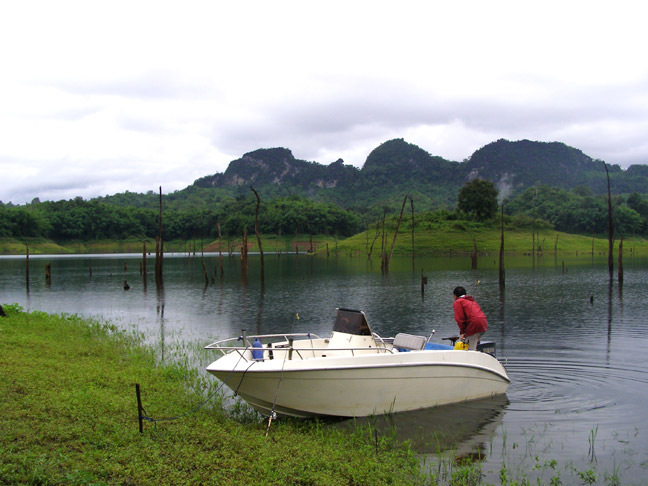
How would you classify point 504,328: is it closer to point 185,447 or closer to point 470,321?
point 470,321

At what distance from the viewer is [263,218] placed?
140 metres

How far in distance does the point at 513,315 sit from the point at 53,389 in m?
22.1

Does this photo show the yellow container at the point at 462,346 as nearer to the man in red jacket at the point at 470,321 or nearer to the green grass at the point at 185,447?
the man in red jacket at the point at 470,321

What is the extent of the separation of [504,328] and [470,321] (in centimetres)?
1138

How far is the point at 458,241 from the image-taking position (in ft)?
316

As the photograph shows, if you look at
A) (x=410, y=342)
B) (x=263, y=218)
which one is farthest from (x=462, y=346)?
(x=263, y=218)

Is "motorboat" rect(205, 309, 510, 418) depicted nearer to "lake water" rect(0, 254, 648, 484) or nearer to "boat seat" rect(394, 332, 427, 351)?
"boat seat" rect(394, 332, 427, 351)

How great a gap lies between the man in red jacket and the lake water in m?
1.49

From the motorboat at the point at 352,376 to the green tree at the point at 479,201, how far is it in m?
102

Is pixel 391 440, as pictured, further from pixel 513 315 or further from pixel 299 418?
pixel 513 315

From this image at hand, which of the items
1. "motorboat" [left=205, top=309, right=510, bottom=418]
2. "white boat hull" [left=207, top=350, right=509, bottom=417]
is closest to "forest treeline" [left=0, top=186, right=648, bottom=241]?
"motorboat" [left=205, top=309, right=510, bottom=418]

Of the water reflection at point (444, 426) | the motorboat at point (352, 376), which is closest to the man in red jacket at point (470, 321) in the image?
the motorboat at point (352, 376)

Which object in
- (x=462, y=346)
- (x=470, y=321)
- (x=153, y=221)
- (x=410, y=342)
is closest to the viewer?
(x=410, y=342)

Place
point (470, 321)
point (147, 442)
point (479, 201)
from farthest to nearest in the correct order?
point (479, 201) < point (470, 321) < point (147, 442)
